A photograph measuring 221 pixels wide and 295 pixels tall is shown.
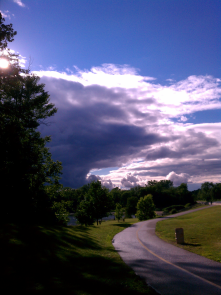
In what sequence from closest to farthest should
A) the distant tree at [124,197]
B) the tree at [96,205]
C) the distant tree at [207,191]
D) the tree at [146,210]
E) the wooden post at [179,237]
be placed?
the wooden post at [179,237] < the tree at [96,205] < the tree at [146,210] < the distant tree at [207,191] < the distant tree at [124,197]

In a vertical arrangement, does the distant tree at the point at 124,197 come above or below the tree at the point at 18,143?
below

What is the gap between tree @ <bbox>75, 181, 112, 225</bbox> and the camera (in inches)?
1676

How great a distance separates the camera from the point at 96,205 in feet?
139

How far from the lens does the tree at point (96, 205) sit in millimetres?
42562

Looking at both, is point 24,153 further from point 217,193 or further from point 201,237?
point 217,193

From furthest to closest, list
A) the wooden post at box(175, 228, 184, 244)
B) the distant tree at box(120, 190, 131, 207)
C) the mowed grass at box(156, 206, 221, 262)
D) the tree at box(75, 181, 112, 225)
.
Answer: the distant tree at box(120, 190, 131, 207) → the tree at box(75, 181, 112, 225) → the wooden post at box(175, 228, 184, 244) → the mowed grass at box(156, 206, 221, 262)

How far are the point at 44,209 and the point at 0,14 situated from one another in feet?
63.2

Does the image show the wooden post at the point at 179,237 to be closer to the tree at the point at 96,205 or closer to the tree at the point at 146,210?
the tree at the point at 96,205

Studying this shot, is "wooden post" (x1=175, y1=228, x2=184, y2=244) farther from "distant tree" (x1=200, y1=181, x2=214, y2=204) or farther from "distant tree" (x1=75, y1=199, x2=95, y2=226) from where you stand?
"distant tree" (x1=200, y1=181, x2=214, y2=204)

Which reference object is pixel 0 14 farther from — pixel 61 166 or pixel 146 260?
pixel 146 260

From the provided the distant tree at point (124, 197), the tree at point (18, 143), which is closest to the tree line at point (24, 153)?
the tree at point (18, 143)

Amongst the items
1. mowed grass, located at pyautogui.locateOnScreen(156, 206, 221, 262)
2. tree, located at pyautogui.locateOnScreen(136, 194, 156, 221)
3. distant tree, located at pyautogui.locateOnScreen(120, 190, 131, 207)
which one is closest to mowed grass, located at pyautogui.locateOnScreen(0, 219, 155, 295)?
mowed grass, located at pyautogui.locateOnScreen(156, 206, 221, 262)

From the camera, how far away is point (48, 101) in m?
26.3

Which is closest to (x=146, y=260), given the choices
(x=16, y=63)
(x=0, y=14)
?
(x=16, y=63)
